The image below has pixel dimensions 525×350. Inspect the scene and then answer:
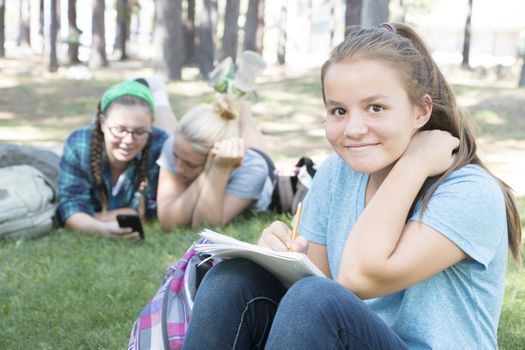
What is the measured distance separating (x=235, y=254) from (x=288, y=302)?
0.94 feet

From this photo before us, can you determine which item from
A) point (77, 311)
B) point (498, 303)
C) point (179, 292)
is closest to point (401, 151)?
point (498, 303)

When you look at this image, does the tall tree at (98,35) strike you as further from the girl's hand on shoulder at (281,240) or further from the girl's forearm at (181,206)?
the girl's hand on shoulder at (281,240)

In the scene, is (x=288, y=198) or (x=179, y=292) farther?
(x=288, y=198)

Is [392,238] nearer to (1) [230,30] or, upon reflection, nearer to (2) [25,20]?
(1) [230,30]

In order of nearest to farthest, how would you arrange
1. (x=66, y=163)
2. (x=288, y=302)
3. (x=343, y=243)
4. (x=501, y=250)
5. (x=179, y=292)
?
(x=288, y=302) < (x=501, y=250) < (x=343, y=243) < (x=179, y=292) < (x=66, y=163)

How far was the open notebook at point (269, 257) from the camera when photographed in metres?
1.87

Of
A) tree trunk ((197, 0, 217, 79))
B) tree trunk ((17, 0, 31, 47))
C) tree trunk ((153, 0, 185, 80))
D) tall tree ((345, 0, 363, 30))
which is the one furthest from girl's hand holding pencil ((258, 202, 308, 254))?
tree trunk ((17, 0, 31, 47))

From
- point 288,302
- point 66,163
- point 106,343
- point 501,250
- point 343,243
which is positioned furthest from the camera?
point 66,163

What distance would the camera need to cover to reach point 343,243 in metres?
2.16

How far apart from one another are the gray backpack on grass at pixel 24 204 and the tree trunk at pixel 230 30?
1207 cm

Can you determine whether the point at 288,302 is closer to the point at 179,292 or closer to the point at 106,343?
the point at 179,292

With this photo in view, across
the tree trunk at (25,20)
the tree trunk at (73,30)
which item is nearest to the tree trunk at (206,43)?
the tree trunk at (73,30)

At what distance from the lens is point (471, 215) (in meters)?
1.87

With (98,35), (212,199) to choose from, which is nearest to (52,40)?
(98,35)
